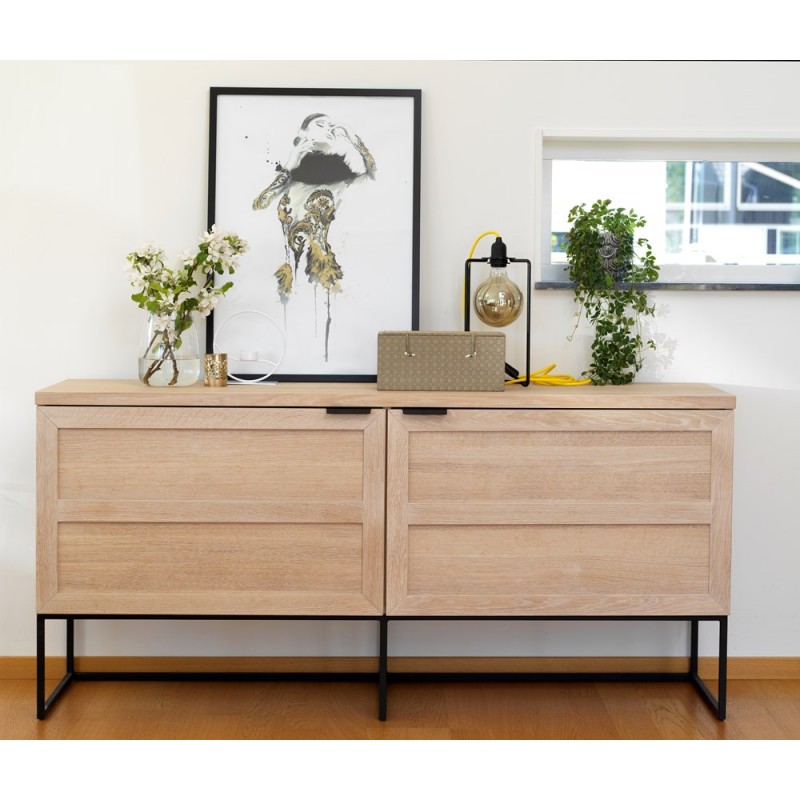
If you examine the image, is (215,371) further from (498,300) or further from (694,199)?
(694,199)

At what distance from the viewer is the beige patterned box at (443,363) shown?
108 inches

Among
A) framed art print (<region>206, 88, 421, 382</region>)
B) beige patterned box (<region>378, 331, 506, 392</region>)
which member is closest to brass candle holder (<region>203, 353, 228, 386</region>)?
framed art print (<region>206, 88, 421, 382</region>)

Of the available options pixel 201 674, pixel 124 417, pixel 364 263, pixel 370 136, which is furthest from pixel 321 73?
pixel 201 674

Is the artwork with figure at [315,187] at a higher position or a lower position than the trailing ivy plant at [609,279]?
higher

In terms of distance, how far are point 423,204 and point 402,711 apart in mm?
1532

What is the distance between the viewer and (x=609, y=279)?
2.96 metres

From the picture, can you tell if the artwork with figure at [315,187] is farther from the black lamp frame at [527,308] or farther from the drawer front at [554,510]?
the drawer front at [554,510]

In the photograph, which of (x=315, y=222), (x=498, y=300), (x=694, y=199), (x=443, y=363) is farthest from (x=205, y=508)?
(x=694, y=199)

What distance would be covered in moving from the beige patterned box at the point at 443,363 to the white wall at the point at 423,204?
323mm

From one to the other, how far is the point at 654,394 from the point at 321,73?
4.58 ft

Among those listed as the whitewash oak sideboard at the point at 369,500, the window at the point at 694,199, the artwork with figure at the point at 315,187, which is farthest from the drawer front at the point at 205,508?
the window at the point at 694,199

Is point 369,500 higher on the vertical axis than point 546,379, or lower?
lower

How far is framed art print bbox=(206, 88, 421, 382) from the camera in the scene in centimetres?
298

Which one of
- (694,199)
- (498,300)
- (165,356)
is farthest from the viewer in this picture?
(694,199)
